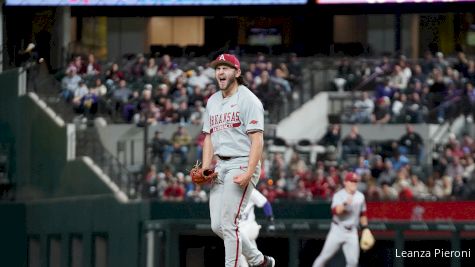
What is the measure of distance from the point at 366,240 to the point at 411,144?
16.1ft

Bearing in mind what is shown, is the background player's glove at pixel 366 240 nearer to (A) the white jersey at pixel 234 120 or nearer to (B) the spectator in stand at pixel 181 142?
(B) the spectator in stand at pixel 181 142

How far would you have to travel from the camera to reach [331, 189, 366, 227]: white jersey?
1631 cm

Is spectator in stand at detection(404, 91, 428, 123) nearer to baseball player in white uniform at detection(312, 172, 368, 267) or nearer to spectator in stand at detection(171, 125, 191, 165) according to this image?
spectator in stand at detection(171, 125, 191, 165)

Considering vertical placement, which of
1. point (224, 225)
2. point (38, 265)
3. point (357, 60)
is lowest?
point (38, 265)

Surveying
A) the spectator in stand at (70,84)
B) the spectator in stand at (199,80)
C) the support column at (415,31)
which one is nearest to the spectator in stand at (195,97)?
the spectator in stand at (199,80)

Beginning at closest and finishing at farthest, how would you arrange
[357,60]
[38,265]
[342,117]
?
[38,265], [342,117], [357,60]

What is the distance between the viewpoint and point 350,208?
16.4m

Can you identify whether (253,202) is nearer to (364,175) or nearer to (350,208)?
(350,208)

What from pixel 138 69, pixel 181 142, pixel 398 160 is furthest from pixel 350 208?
pixel 138 69

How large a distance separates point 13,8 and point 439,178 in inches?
431

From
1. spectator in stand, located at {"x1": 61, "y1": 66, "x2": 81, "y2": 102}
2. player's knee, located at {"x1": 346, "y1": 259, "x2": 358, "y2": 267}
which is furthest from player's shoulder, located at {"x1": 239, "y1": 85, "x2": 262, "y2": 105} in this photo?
spectator in stand, located at {"x1": 61, "y1": 66, "x2": 81, "y2": 102}

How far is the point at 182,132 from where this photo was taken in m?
22.0

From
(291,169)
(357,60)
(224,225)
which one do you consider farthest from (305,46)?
(224,225)

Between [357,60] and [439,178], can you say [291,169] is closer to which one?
[439,178]
